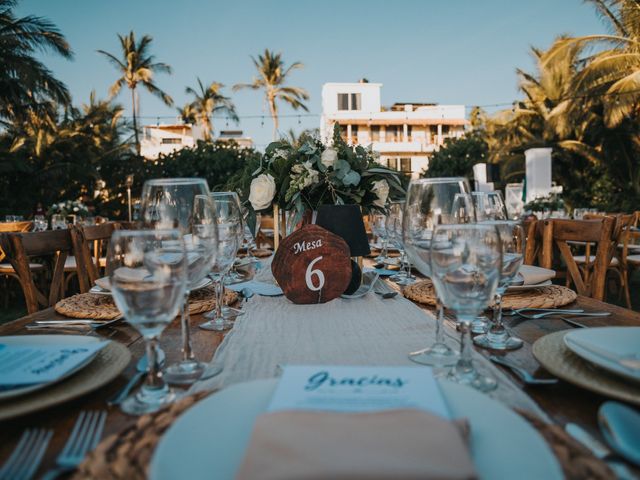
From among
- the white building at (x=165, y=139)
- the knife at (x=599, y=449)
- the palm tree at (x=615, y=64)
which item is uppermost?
the white building at (x=165, y=139)

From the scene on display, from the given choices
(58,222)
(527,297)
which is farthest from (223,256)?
(58,222)

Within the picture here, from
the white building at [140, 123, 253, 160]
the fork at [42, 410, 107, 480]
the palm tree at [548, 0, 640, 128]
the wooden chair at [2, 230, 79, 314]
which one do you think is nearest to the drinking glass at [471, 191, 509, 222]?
the fork at [42, 410, 107, 480]

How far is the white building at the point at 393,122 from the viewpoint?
123ft

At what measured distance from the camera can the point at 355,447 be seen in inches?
17.3

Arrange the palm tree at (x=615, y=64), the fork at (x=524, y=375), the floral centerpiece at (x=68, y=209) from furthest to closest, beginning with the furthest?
the palm tree at (x=615, y=64) < the floral centerpiece at (x=68, y=209) < the fork at (x=524, y=375)

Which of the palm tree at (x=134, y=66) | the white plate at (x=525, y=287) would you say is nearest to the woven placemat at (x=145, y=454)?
the white plate at (x=525, y=287)

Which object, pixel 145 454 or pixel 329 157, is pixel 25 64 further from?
pixel 145 454

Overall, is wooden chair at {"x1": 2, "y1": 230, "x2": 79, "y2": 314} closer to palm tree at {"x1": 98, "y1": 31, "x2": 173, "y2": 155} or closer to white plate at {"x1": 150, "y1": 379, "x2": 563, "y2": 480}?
white plate at {"x1": 150, "y1": 379, "x2": 563, "y2": 480}

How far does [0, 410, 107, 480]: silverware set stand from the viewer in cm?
53

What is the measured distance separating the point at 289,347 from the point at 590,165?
20.8 m

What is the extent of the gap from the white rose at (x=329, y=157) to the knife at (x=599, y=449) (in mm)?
1185

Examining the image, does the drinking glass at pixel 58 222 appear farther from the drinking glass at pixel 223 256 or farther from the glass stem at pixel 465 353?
the glass stem at pixel 465 353

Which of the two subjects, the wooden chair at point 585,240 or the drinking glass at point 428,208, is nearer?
the drinking glass at point 428,208

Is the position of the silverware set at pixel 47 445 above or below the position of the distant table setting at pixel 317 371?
below
